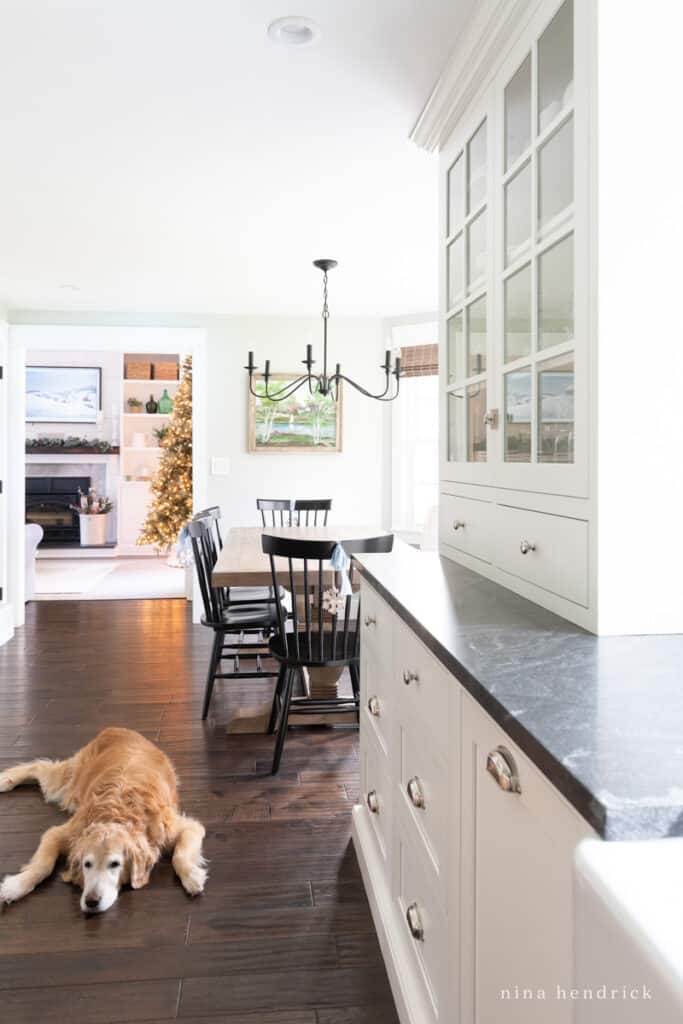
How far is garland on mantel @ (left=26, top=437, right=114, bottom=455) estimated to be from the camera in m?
10.3

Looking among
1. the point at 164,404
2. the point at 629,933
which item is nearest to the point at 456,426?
the point at 629,933

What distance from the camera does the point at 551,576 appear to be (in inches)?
60.7

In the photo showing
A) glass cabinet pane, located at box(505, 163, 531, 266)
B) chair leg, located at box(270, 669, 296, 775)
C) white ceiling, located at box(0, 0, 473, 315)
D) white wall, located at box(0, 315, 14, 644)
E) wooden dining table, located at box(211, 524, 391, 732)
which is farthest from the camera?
white wall, located at box(0, 315, 14, 644)

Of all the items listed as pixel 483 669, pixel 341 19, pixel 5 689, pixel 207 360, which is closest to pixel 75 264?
pixel 207 360

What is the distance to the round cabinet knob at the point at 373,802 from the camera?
6.41 ft

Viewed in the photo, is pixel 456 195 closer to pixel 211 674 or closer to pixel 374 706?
pixel 374 706

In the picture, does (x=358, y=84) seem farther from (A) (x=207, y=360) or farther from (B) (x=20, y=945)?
(A) (x=207, y=360)

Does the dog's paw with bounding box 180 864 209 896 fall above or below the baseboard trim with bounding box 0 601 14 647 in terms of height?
below

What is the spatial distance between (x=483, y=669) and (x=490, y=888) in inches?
11.5

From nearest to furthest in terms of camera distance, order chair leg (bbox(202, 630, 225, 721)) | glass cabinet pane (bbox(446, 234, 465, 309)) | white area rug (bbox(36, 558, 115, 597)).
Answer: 1. glass cabinet pane (bbox(446, 234, 465, 309))
2. chair leg (bbox(202, 630, 225, 721))
3. white area rug (bbox(36, 558, 115, 597))

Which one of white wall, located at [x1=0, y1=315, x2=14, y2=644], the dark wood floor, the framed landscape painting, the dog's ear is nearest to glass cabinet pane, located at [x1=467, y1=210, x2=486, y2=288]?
the dark wood floor

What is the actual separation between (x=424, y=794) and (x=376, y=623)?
2.02ft

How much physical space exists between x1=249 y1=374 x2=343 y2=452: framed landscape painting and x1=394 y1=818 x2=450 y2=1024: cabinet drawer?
4.49 m

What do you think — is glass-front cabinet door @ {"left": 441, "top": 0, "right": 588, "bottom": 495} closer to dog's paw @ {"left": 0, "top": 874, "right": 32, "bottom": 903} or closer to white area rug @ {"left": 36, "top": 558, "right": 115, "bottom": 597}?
dog's paw @ {"left": 0, "top": 874, "right": 32, "bottom": 903}
